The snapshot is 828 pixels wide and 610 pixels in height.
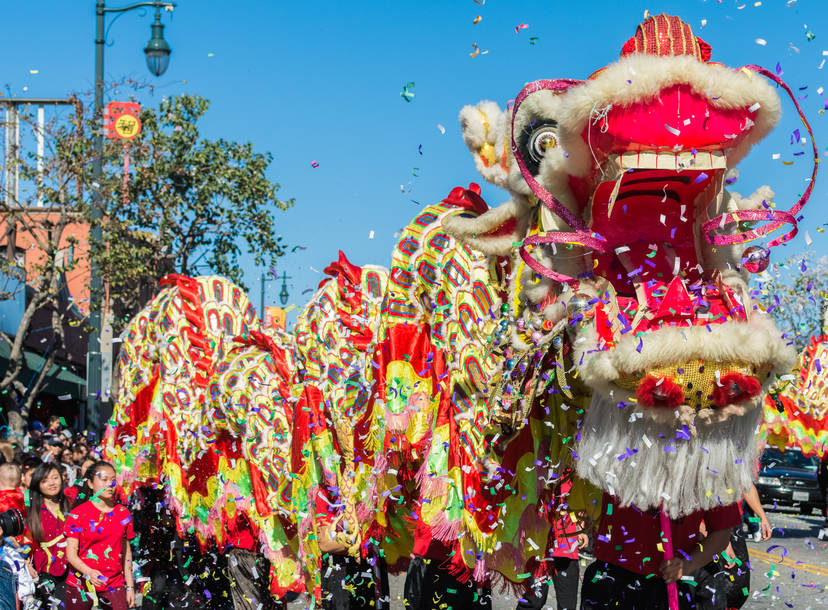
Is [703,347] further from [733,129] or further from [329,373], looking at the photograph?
[329,373]

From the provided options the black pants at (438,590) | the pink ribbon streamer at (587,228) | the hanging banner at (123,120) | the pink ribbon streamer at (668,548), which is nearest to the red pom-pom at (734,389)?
the pink ribbon streamer at (587,228)

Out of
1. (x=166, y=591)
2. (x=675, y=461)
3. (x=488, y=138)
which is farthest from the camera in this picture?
(x=166, y=591)

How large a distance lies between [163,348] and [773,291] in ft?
18.4

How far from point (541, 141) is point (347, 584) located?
3574 mm

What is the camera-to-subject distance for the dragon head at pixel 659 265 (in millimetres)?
2932

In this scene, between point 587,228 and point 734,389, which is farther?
point 587,228

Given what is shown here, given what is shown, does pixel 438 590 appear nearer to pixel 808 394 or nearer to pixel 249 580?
pixel 808 394

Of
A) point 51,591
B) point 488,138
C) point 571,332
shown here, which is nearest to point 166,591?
point 51,591

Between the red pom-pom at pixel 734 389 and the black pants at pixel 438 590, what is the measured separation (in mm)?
1902

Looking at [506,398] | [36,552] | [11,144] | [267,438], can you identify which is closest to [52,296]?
[11,144]

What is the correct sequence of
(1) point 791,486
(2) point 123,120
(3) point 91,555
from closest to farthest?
1. (3) point 91,555
2. (2) point 123,120
3. (1) point 791,486

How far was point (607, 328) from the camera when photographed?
3.09 metres

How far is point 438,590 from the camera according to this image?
4.63 meters

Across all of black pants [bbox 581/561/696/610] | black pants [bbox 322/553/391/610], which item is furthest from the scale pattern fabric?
black pants [bbox 322/553/391/610]
